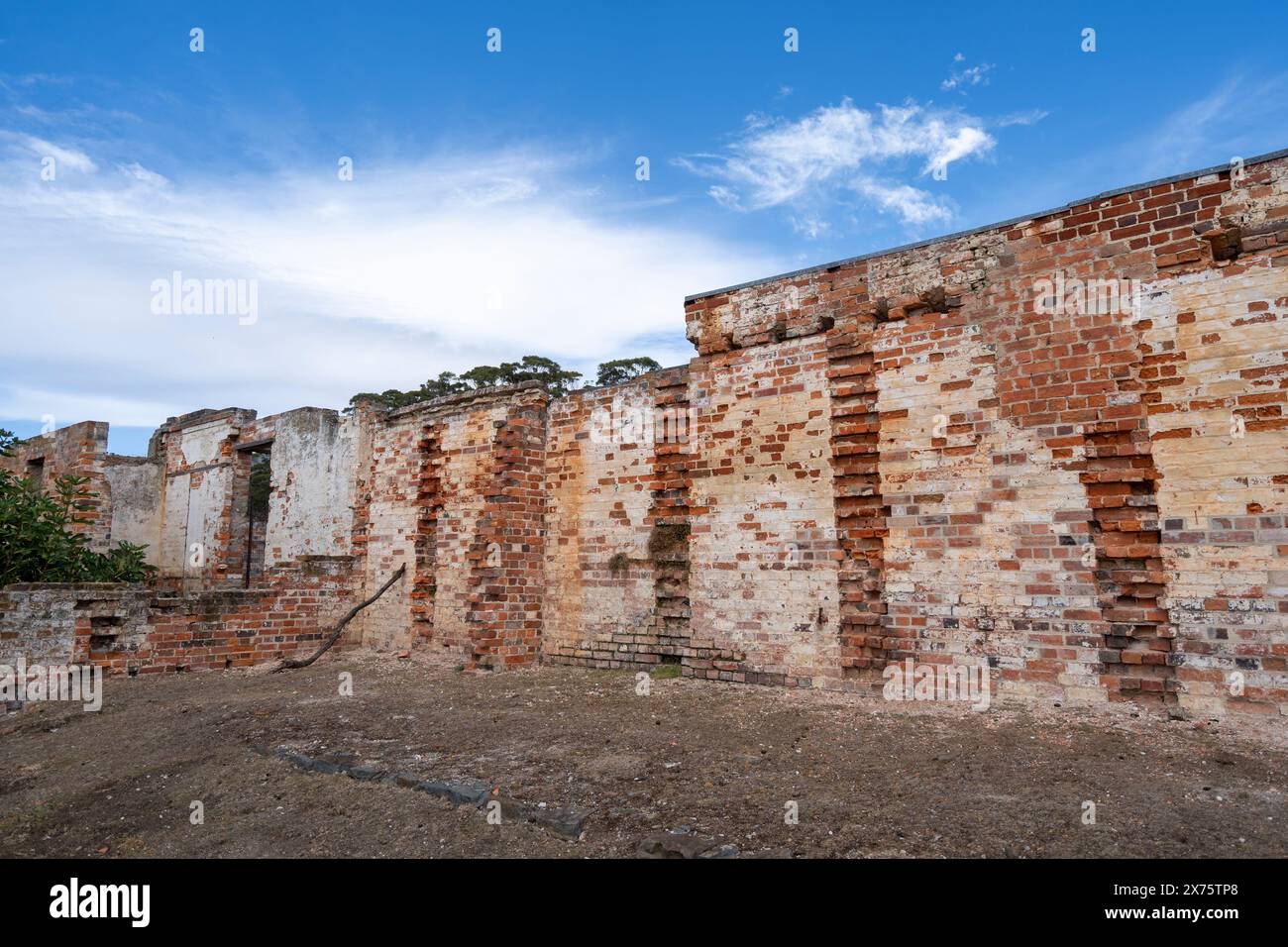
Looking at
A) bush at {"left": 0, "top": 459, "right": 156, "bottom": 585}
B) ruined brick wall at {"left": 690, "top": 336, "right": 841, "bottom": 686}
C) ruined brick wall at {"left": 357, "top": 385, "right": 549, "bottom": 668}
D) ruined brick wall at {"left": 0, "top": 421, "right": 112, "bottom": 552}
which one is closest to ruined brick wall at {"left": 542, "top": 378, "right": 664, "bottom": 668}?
ruined brick wall at {"left": 357, "top": 385, "right": 549, "bottom": 668}

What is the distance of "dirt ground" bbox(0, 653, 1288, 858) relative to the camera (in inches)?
147

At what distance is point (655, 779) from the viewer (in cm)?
468

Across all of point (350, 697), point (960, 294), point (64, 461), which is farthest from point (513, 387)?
point (64, 461)

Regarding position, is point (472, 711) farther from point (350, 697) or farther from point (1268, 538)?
point (1268, 538)

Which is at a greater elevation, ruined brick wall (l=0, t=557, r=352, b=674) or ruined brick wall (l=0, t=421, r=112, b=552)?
ruined brick wall (l=0, t=421, r=112, b=552)

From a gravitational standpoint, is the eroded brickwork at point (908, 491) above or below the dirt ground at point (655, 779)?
above

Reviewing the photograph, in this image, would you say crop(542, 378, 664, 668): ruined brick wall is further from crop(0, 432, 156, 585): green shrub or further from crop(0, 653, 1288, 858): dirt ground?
crop(0, 432, 156, 585): green shrub

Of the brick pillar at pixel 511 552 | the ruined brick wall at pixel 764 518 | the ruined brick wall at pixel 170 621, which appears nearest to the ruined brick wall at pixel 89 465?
the ruined brick wall at pixel 170 621

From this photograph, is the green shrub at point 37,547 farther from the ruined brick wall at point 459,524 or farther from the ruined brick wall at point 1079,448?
the ruined brick wall at point 1079,448

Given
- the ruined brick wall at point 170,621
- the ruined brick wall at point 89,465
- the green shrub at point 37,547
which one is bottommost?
the ruined brick wall at point 170,621

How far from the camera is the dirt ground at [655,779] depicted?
12.3 ft

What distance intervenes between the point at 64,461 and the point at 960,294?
727 inches

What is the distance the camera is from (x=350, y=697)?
762 centimetres

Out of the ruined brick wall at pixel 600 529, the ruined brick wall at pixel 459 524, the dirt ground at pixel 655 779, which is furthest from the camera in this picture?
the ruined brick wall at pixel 459 524
